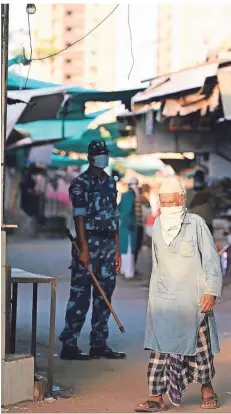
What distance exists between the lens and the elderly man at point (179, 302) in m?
6.37

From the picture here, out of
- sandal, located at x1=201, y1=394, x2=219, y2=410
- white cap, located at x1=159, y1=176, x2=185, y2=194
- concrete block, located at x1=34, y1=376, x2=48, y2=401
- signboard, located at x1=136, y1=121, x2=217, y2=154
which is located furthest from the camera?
signboard, located at x1=136, y1=121, x2=217, y2=154

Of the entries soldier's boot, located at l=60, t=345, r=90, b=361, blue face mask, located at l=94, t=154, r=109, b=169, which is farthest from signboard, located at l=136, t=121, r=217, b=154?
soldier's boot, located at l=60, t=345, r=90, b=361

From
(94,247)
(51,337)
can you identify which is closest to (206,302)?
(51,337)

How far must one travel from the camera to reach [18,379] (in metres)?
6.48

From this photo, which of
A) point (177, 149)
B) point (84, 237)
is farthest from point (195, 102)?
point (84, 237)

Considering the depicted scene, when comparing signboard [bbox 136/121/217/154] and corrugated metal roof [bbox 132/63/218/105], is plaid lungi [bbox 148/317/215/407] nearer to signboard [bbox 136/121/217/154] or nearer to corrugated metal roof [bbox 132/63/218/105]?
corrugated metal roof [bbox 132/63/218/105]

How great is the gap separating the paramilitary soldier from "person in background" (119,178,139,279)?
8.46 m

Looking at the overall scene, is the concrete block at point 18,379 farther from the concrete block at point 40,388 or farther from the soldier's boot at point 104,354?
the soldier's boot at point 104,354

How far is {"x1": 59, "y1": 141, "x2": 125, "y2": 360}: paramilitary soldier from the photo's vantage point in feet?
27.9

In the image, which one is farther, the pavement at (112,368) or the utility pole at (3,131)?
the pavement at (112,368)

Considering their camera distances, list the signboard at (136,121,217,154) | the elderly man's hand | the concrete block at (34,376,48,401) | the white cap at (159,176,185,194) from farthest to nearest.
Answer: the signboard at (136,121,217,154), the concrete block at (34,376,48,401), the white cap at (159,176,185,194), the elderly man's hand

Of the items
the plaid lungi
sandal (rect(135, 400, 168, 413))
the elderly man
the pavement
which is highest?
the elderly man

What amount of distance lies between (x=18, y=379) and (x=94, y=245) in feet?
7.35

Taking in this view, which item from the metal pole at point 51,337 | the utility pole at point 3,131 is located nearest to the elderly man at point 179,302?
the metal pole at point 51,337
